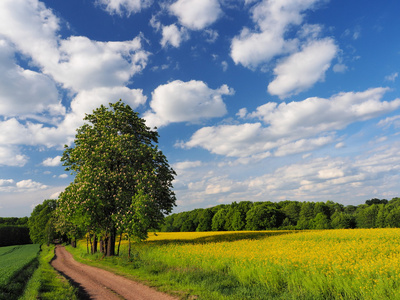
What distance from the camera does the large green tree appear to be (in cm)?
2303

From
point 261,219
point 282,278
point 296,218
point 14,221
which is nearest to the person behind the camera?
point 282,278

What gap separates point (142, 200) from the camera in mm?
22125

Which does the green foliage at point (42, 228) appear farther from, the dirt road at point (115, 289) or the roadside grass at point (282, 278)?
the roadside grass at point (282, 278)

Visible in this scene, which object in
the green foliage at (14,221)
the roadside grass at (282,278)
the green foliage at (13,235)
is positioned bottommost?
the green foliage at (13,235)

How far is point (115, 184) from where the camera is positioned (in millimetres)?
25297

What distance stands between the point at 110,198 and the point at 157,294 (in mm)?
16111

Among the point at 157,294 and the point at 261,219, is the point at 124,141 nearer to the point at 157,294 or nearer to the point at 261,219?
the point at 157,294

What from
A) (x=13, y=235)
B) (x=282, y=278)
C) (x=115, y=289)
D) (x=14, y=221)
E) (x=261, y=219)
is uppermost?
(x=14, y=221)

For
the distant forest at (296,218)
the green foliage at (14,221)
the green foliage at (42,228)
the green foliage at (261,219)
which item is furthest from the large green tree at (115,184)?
the green foliage at (14,221)

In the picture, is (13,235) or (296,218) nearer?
(296,218)

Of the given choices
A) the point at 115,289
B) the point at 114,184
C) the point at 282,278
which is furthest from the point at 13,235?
the point at 282,278

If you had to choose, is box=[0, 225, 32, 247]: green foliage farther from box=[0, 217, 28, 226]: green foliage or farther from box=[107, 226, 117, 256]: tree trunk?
box=[107, 226, 117, 256]: tree trunk

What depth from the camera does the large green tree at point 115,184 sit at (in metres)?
23.0

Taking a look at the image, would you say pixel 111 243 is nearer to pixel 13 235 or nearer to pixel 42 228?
pixel 42 228
